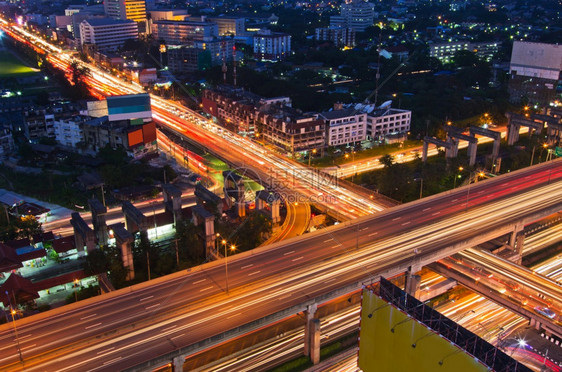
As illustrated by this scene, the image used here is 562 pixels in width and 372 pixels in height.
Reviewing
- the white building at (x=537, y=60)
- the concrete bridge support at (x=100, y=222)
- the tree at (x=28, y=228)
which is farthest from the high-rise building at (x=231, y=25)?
the concrete bridge support at (x=100, y=222)

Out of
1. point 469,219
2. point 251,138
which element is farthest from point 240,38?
point 469,219

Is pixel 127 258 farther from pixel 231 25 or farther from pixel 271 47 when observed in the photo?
pixel 231 25

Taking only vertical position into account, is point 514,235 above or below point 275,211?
below

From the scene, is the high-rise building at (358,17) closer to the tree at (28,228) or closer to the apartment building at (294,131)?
the apartment building at (294,131)

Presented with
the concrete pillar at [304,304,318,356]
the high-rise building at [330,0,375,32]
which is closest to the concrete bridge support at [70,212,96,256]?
the concrete pillar at [304,304,318,356]

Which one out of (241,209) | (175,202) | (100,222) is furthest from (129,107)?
(100,222)

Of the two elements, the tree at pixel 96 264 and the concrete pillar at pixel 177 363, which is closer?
the concrete pillar at pixel 177 363
